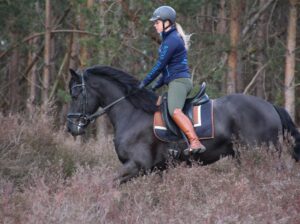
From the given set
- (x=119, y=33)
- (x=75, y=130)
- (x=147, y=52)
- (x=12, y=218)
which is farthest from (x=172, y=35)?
(x=147, y=52)

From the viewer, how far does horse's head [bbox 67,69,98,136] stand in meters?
7.94

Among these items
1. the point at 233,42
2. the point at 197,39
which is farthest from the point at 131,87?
the point at 197,39

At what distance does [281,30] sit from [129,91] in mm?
12390

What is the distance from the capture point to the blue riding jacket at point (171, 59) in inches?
294

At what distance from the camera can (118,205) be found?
5.89m

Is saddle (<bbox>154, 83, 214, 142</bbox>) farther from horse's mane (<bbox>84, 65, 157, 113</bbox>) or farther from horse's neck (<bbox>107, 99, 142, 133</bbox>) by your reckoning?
horse's neck (<bbox>107, 99, 142, 133</bbox>)

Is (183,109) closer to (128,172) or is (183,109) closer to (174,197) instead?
(128,172)

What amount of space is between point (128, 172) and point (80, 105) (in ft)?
3.82

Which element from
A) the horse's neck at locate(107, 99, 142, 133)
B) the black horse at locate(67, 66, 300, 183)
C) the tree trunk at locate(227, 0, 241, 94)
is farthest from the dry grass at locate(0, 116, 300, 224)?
the tree trunk at locate(227, 0, 241, 94)

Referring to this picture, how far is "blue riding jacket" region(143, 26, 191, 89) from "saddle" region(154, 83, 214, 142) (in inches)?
12.1

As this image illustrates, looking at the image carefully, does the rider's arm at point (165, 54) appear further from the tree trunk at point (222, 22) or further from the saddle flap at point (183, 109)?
the tree trunk at point (222, 22)

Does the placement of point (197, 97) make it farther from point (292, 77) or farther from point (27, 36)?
point (27, 36)

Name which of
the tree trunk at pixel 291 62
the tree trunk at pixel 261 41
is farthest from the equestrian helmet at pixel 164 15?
the tree trunk at pixel 261 41

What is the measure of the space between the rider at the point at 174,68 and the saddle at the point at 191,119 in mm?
129
